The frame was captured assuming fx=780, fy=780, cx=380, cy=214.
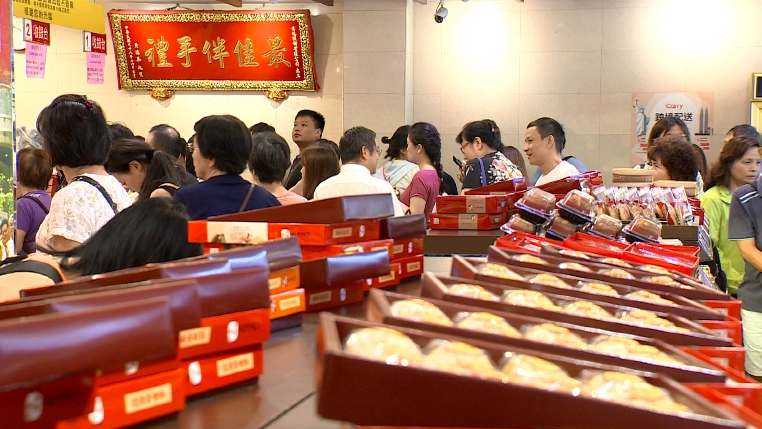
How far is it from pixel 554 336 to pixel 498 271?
0.44m

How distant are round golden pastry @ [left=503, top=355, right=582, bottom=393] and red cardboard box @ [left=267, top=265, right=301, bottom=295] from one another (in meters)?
0.82

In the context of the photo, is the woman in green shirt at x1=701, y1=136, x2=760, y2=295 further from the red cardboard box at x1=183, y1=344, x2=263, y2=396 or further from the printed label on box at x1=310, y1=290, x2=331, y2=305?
the red cardboard box at x1=183, y1=344, x2=263, y2=396

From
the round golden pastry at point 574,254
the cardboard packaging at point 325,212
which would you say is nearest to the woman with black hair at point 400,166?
the cardboard packaging at point 325,212

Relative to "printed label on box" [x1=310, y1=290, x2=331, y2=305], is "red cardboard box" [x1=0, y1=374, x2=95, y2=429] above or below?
above

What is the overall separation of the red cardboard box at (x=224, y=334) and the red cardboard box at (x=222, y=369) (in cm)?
1

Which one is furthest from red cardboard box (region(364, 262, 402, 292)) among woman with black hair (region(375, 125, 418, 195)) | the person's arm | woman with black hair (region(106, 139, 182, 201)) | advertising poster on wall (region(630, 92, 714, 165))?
advertising poster on wall (region(630, 92, 714, 165))

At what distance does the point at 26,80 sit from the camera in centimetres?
963

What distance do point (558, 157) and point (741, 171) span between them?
47.3 inches

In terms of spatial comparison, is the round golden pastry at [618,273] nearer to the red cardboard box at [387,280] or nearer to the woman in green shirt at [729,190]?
the red cardboard box at [387,280]

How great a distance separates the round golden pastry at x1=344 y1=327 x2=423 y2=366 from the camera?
80 cm

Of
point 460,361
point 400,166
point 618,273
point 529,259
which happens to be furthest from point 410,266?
point 400,166

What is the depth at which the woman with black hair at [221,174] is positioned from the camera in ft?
11.7

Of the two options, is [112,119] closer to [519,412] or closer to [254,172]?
[254,172]

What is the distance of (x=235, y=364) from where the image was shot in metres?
1.24
